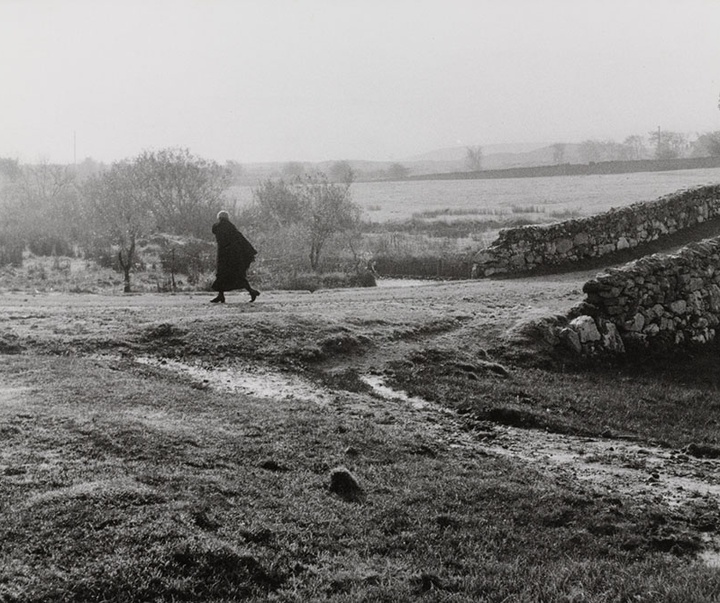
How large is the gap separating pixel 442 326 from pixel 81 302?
8820 millimetres

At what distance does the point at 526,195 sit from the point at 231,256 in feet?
182

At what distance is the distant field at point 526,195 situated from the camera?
56094 millimetres

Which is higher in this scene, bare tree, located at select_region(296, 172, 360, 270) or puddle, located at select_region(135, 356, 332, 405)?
bare tree, located at select_region(296, 172, 360, 270)

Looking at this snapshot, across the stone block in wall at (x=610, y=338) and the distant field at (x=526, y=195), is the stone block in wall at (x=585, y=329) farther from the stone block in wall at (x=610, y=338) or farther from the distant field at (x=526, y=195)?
the distant field at (x=526, y=195)

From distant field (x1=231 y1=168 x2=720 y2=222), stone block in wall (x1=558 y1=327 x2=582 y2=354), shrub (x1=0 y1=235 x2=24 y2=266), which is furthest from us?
distant field (x1=231 y1=168 x2=720 y2=222)

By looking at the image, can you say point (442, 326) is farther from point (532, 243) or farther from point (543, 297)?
point (532, 243)

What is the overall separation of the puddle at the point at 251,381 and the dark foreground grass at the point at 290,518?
4.55ft

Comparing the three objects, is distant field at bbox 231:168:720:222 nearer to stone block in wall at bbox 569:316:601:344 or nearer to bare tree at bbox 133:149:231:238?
bare tree at bbox 133:149:231:238

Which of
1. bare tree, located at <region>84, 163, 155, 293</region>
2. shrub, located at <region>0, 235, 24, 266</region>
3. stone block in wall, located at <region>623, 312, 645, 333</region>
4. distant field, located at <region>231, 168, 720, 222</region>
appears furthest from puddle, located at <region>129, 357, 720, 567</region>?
distant field, located at <region>231, 168, 720, 222</region>

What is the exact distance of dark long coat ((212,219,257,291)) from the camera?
17.5 metres

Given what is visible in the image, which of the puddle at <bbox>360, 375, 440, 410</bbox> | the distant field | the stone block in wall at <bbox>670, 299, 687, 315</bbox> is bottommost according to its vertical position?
the puddle at <bbox>360, 375, 440, 410</bbox>

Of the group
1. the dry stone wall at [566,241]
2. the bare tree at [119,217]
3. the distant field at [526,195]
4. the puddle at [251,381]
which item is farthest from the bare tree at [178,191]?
the puddle at [251,381]

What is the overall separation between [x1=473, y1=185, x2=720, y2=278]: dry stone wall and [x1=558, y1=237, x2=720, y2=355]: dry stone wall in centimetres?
822

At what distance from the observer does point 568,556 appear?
6160mm
